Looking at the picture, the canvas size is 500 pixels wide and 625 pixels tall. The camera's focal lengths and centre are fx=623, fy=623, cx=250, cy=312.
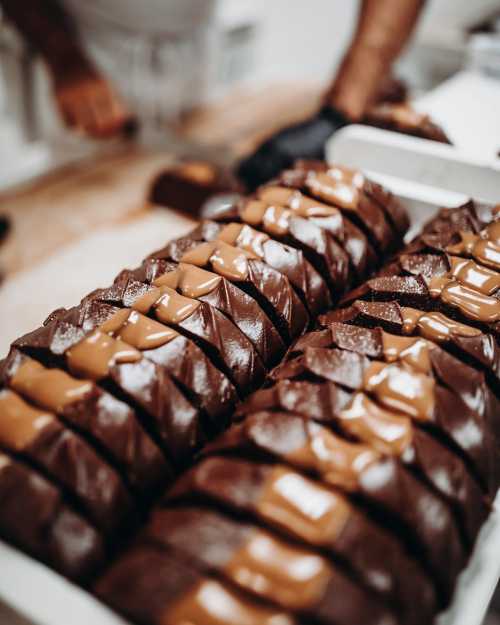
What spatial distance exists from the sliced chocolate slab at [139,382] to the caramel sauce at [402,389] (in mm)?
275

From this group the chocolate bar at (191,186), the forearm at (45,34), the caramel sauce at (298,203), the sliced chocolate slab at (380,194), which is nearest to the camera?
the caramel sauce at (298,203)

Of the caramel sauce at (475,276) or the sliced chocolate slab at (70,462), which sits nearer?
the sliced chocolate slab at (70,462)

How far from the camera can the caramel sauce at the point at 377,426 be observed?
83 centimetres

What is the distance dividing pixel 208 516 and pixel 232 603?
112mm

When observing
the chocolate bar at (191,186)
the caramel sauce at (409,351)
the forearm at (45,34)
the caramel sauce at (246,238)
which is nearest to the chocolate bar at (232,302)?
the caramel sauce at (246,238)

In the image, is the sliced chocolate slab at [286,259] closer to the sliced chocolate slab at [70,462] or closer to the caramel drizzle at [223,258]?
the caramel drizzle at [223,258]

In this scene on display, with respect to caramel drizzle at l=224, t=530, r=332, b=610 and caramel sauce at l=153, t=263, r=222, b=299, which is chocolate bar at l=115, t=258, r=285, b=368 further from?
caramel drizzle at l=224, t=530, r=332, b=610

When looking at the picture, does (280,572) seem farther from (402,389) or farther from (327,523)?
(402,389)

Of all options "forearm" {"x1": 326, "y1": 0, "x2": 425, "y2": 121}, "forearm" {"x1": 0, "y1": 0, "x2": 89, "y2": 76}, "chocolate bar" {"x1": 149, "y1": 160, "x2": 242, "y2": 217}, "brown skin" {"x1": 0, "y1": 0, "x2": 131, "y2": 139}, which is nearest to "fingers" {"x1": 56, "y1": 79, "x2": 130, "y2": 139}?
"brown skin" {"x1": 0, "y1": 0, "x2": 131, "y2": 139}

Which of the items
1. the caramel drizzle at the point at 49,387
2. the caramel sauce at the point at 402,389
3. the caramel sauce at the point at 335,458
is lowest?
the caramel sauce at the point at 335,458

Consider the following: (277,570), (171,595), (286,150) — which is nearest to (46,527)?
(171,595)

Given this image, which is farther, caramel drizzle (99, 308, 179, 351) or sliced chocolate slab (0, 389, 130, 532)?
caramel drizzle (99, 308, 179, 351)

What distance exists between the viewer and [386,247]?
4.76 feet

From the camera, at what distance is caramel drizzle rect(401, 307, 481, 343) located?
3.33 ft
